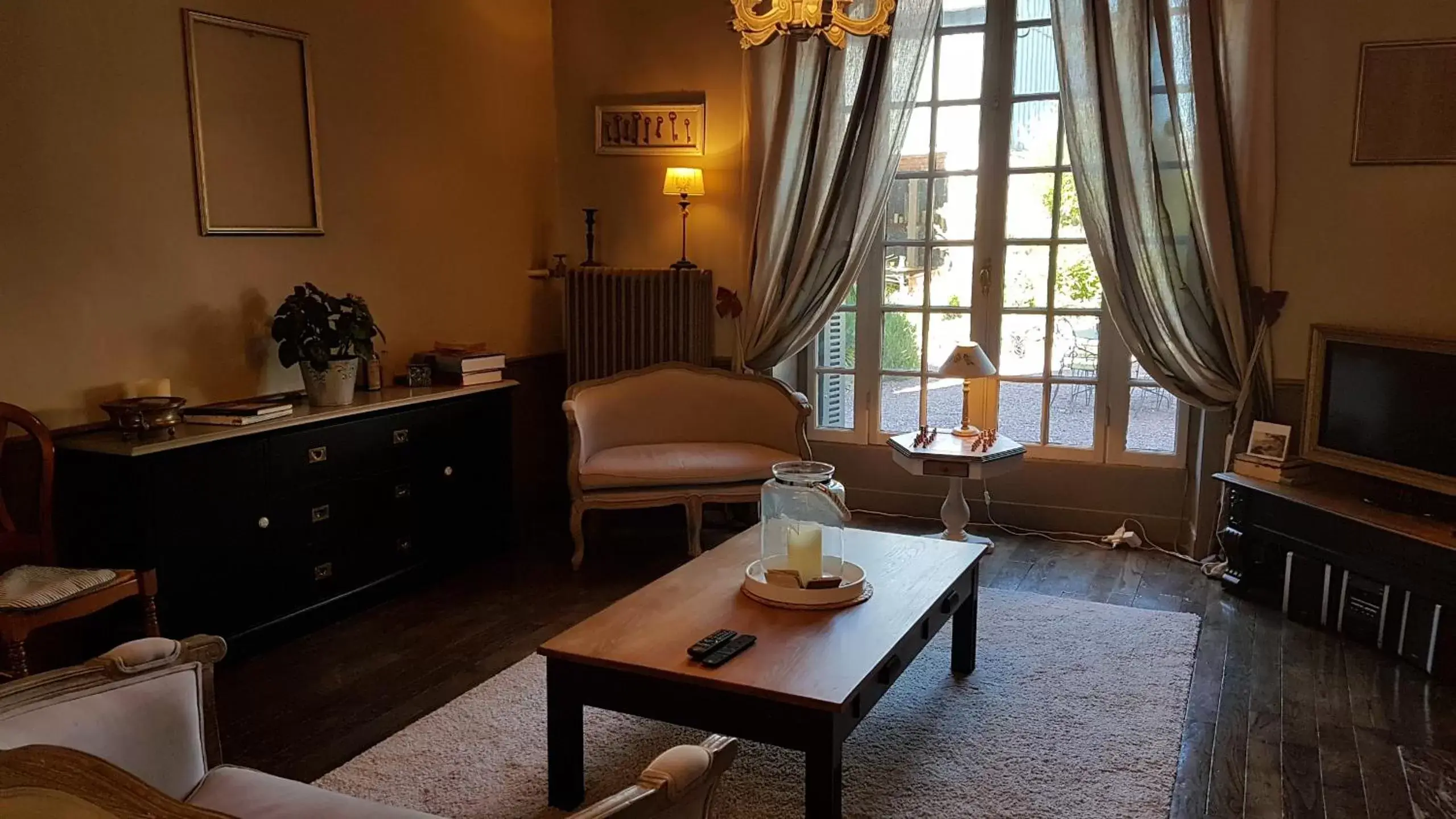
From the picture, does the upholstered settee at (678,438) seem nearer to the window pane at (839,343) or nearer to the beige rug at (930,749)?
the window pane at (839,343)

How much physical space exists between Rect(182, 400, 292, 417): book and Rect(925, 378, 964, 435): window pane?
2968 mm

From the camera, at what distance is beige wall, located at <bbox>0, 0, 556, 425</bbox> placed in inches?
125

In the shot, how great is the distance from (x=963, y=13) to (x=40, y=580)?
433cm

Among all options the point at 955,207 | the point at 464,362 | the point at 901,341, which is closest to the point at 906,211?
the point at 955,207

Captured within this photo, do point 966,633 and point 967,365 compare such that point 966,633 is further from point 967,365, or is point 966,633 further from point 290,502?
point 290,502

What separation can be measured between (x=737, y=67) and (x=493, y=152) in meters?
1.28

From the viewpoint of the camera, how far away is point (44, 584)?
281cm

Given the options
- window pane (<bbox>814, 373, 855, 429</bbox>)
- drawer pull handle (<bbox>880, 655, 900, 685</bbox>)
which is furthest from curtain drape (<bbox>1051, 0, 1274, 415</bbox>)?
drawer pull handle (<bbox>880, 655, 900, 685</bbox>)

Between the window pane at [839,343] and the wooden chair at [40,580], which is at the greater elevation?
the window pane at [839,343]

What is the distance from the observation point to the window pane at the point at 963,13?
481 centimetres

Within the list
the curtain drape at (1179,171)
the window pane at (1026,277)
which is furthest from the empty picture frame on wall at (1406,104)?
the window pane at (1026,277)

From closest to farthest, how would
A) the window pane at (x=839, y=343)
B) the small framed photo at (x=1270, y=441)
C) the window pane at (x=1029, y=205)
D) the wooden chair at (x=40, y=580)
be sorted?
the wooden chair at (x=40, y=580) < the small framed photo at (x=1270, y=441) < the window pane at (x=1029, y=205) < the window pane at (x=839, y=343)

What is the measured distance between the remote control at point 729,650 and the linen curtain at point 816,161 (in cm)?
273

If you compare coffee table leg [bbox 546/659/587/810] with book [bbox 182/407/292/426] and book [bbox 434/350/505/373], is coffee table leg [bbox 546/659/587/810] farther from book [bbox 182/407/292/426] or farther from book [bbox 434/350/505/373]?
book [bbox 434/350/505/373]
